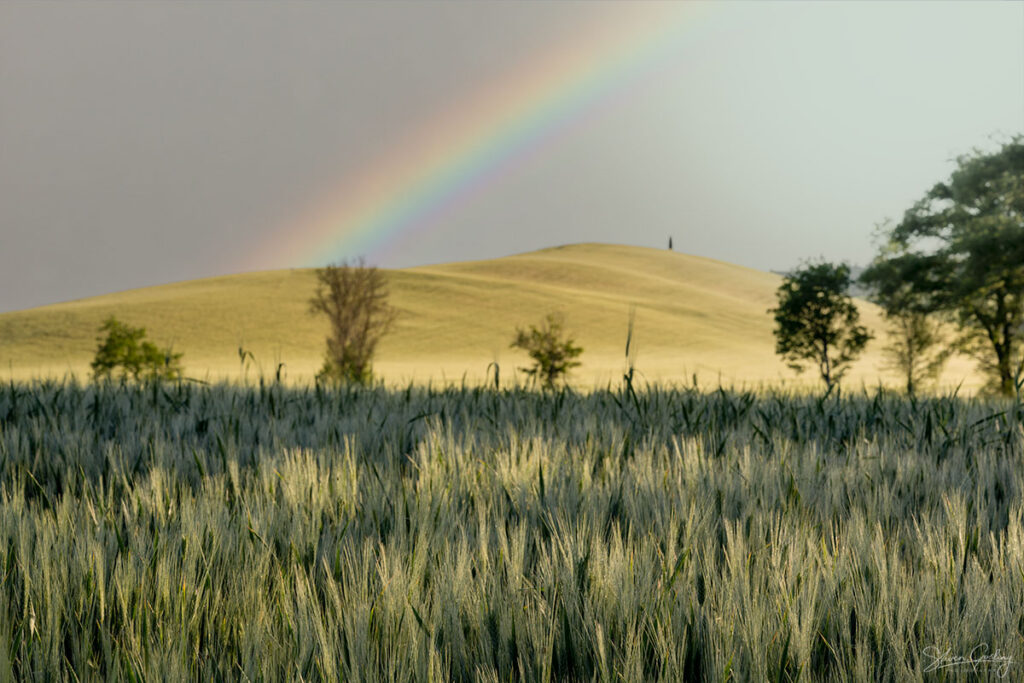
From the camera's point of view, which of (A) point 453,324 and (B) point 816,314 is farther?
(A) point 453,324

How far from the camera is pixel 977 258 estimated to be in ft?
98.7

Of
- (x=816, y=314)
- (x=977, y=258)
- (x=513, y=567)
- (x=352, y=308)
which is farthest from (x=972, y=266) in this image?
(x=352, y=308)

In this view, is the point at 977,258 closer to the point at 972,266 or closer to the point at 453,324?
the point at 972,266

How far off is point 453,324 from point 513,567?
218 ft

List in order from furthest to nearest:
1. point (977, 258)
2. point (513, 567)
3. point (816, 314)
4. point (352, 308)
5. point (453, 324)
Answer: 1. point (453, 324)
2. point (352, 308)
3. point (816, 314)
4. point (977, 258)
5. point (513, 567)

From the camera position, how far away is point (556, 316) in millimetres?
67438

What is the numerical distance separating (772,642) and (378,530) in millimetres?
847

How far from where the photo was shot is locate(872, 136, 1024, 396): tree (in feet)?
97.5

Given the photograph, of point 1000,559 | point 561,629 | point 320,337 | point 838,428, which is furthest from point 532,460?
point 320,337

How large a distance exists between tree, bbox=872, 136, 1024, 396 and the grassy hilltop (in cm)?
1349

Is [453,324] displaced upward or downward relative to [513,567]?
upward

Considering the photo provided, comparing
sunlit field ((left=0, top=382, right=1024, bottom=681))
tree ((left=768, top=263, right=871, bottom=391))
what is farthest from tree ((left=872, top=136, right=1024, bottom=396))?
sunlit field ((left=0, top=382, right=1024, bottom=681))

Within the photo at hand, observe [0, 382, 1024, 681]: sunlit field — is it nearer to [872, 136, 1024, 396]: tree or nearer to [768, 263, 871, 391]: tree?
[872, 136, 1024, 396]: tree

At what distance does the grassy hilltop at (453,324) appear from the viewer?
55.3 meters
